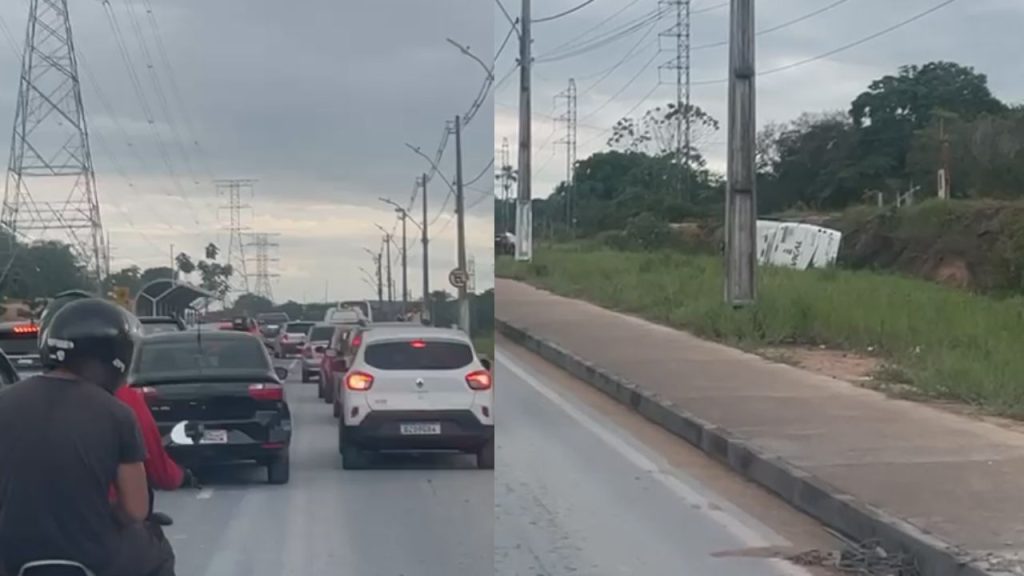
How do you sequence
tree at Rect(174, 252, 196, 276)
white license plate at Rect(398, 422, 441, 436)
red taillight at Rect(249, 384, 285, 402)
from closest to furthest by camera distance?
1. tree at Rect(174, 252, 196, 276)
2. red taillight at Rect(249, 384, 285, 402)
3. white license plate at Rect(398, 422, 441, 436)

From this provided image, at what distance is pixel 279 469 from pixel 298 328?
2.10ft

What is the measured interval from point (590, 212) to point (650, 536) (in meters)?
48.9

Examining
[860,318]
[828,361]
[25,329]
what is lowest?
[828,361]

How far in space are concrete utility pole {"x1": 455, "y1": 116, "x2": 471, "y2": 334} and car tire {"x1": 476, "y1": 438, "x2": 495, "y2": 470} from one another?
0.65 meters

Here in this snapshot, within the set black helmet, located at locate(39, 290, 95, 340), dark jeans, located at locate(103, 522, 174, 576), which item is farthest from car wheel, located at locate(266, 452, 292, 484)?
black helmet, located at locate(39, 290, 95, 340)

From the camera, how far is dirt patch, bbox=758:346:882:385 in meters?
17.6

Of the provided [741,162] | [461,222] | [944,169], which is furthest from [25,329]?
[944,169]

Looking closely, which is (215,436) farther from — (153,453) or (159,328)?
(153,453)

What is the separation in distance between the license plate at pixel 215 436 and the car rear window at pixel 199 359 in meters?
0.18

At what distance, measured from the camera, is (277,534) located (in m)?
5.30

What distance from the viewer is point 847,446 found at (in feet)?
39.5

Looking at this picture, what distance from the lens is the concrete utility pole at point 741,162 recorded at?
2322 cm

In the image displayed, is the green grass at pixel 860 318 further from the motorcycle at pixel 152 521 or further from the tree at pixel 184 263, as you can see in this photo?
the tree at pixel 184 263

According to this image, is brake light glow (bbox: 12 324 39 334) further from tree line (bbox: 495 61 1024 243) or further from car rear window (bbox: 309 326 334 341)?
tree line (bbox: 495 61 1024 243)
